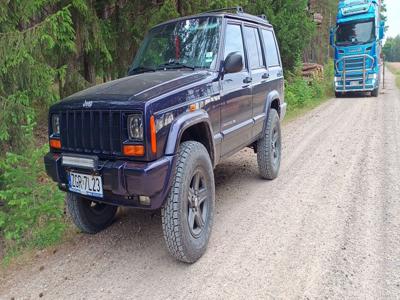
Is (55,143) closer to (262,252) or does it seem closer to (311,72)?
(262,252)

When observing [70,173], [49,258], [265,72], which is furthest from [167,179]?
[265,72]

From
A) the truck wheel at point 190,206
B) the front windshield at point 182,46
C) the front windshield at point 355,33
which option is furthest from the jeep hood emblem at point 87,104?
the front windshield at point 355,33

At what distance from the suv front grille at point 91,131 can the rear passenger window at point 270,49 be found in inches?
134

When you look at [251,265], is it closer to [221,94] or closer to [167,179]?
[167,179]

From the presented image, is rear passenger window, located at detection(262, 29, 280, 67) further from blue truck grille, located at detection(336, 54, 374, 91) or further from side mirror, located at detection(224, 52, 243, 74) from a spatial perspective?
blue truck grille, located at detection(336, 54, 374, 91)

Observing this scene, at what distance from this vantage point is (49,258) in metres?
3.91

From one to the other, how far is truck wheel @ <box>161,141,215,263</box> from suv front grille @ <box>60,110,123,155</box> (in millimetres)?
601

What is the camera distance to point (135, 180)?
3.01 meters

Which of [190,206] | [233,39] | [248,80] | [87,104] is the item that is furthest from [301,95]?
[87,104]

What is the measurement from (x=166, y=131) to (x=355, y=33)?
1730cm

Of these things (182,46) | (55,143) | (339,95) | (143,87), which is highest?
(182,46)

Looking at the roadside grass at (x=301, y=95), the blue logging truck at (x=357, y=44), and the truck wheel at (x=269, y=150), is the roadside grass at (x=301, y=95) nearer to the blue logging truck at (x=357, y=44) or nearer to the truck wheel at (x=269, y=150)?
the blue logging truck at (x=357, y=44)

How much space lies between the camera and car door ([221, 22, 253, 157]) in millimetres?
4289

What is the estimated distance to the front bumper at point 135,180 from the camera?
3.00m
